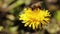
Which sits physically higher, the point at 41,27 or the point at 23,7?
the point at 23,7

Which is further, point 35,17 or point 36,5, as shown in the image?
point 36,5

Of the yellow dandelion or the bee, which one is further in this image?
the bee

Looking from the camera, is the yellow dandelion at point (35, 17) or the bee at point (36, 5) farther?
the bee at point (36, 5)

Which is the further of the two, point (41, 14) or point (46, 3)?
point (46, 3)

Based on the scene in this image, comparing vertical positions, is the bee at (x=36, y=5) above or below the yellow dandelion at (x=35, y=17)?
above

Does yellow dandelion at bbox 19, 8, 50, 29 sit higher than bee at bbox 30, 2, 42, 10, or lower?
lower


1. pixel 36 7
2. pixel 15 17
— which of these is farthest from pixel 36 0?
pixel 15 17

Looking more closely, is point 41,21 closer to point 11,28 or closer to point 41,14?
point 41,14
